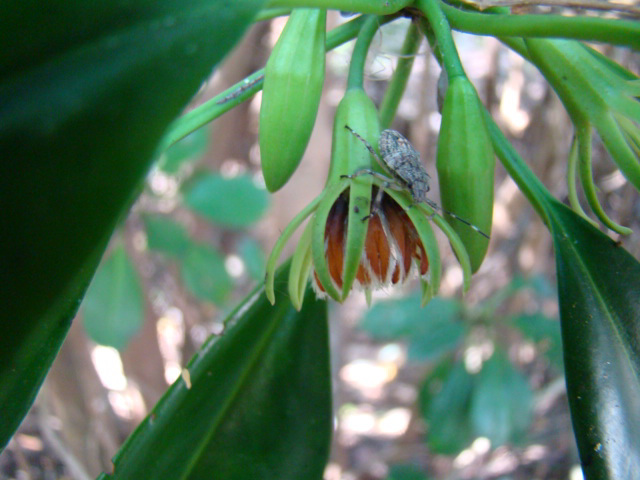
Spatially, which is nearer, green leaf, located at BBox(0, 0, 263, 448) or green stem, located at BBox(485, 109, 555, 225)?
green leaf, located at BBox(0, 0, 263, 448)

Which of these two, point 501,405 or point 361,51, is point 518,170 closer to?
point 361,51

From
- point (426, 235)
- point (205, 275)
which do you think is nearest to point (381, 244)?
point (426, 235)

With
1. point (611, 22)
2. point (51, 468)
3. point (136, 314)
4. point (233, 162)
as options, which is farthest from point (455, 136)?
point (233, 162)

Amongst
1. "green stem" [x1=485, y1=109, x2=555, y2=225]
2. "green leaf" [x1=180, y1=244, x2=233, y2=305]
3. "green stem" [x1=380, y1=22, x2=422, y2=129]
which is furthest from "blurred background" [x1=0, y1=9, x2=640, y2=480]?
"green stem" [x1=485, y1=109, x2=555, y2=225]

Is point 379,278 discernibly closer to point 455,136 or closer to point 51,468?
point 455,136

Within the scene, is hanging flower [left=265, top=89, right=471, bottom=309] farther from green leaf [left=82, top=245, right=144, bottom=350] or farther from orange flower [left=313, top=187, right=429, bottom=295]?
green leaf [left=82, top=245, right=144, bottom=350]
